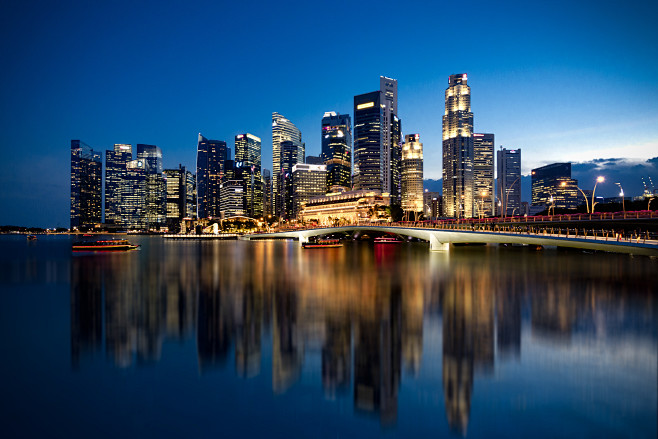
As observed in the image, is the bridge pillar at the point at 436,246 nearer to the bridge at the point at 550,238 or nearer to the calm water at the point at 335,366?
the bridge at the point at 550,238

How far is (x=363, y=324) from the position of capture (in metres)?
20.2

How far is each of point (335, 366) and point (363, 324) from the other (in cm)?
592

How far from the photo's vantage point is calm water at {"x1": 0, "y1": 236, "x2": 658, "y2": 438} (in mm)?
10523

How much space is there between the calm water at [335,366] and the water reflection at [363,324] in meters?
0.10

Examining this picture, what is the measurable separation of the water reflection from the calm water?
10 cm

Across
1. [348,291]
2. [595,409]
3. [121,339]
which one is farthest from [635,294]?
[121,339]

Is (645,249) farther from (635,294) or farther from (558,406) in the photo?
(558,406)

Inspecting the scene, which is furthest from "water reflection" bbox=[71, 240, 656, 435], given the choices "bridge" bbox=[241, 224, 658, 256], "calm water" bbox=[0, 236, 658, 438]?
"bridge" bbox=[241, 224, 658, 256]

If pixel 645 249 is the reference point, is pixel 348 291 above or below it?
below

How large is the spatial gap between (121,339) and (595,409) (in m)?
19.9

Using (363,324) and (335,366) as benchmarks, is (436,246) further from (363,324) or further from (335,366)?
(335,366)

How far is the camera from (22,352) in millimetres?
17641

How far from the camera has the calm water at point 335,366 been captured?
34.5 ft

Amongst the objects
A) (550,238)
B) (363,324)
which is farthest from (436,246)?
(363,324)
